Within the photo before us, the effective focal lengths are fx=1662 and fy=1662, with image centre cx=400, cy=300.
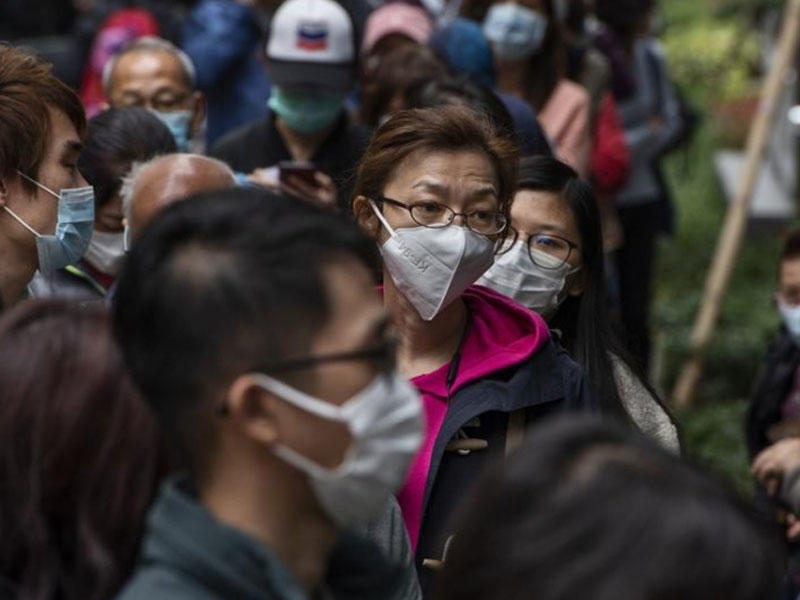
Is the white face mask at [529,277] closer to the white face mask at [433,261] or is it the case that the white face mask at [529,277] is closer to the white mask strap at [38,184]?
the white face mask at [433,261]

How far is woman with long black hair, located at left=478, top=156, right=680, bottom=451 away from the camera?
458 cm

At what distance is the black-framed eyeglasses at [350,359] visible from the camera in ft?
8.21

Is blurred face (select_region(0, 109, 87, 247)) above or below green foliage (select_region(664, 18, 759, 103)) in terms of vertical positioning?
above

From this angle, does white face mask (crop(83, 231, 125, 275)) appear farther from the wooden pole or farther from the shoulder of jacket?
the wooden pole

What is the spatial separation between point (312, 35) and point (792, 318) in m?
2.17

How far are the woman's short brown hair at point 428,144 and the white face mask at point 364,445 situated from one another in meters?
1.60

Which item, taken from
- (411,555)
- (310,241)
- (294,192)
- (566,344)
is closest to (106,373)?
(310,241)

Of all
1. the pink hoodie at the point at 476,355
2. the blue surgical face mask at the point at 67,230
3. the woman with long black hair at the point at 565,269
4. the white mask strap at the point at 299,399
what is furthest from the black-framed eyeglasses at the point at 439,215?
the white mask strap at the point at 299,399

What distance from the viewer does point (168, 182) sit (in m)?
4.51

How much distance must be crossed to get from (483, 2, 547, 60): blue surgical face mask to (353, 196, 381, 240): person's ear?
332 centimetres

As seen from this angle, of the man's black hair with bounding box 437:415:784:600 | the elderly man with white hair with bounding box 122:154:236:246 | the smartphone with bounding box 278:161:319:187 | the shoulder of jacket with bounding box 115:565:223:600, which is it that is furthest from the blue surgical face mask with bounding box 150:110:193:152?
the man's black hair with bounding box 437:415:784:600

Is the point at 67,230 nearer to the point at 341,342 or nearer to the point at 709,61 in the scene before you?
the point at 341,342

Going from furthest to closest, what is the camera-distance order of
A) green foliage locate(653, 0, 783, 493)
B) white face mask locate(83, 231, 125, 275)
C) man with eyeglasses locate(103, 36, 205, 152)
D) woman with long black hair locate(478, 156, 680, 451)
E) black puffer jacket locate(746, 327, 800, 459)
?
green foliage locate(653, 0, 783, 493), man with eyeglasses locate(103, 36, 205, 152), black puffer jacket locate(746, 327, 800, 459), white face mask locate(83, 231, 125, 275), woman with long black hair locate(478, 156, 680, 451)

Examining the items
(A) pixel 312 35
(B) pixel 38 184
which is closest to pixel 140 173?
(B) pixel 38 184
